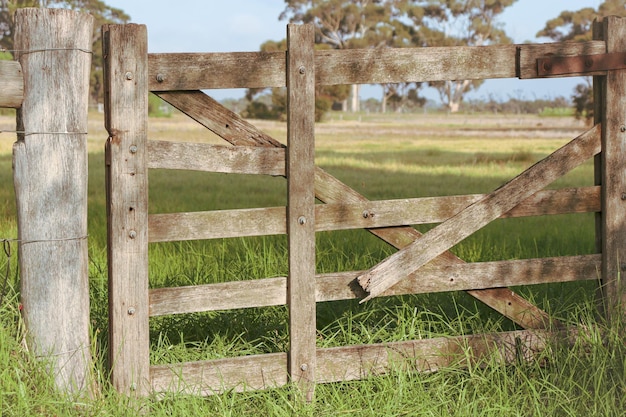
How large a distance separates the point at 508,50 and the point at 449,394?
2.09 m

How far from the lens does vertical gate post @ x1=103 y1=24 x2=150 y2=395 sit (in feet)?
15.4

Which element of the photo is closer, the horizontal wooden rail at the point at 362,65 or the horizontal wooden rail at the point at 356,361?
the horizontal wooden rail at the point at 362,65

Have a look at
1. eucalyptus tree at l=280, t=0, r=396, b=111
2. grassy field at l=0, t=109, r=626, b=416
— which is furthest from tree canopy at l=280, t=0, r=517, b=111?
grassy field at l=0, t=109, r=626, b=416

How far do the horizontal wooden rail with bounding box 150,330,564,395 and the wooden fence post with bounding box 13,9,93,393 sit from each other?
25.6 inches

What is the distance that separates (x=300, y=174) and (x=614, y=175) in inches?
83.6

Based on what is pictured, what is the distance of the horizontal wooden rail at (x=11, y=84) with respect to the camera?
4695 mm

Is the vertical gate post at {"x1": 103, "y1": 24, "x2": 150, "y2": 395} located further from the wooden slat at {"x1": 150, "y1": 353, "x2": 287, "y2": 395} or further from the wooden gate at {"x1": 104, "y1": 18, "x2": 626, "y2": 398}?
the wooden slat at {"x1": 150, "y1": 353, "x2": 287, "y2": 395}

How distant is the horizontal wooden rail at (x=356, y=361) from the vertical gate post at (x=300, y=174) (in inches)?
11.6

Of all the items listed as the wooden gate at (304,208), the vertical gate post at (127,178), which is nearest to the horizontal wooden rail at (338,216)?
the wooden gate at (304,208)

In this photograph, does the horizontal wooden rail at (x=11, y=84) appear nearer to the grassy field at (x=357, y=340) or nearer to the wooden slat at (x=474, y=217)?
the grassy field at (x=357, y=340)

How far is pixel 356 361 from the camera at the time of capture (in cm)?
524

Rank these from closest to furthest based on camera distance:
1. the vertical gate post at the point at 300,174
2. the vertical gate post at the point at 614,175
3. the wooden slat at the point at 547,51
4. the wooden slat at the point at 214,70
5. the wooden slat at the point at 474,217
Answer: the wooden slat at the point at 214,70 < the vertical gate post at the point at 300,174 < the wooden slat at the point at 474,217 < the wooden slat at the point at 547,51 < the vertical gate post at the point at 614,175

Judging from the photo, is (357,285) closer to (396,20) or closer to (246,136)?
(246,136)

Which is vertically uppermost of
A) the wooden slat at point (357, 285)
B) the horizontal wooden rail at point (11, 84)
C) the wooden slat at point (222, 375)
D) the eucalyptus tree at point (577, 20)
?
the eucalyptus tree at point (577, 20)
